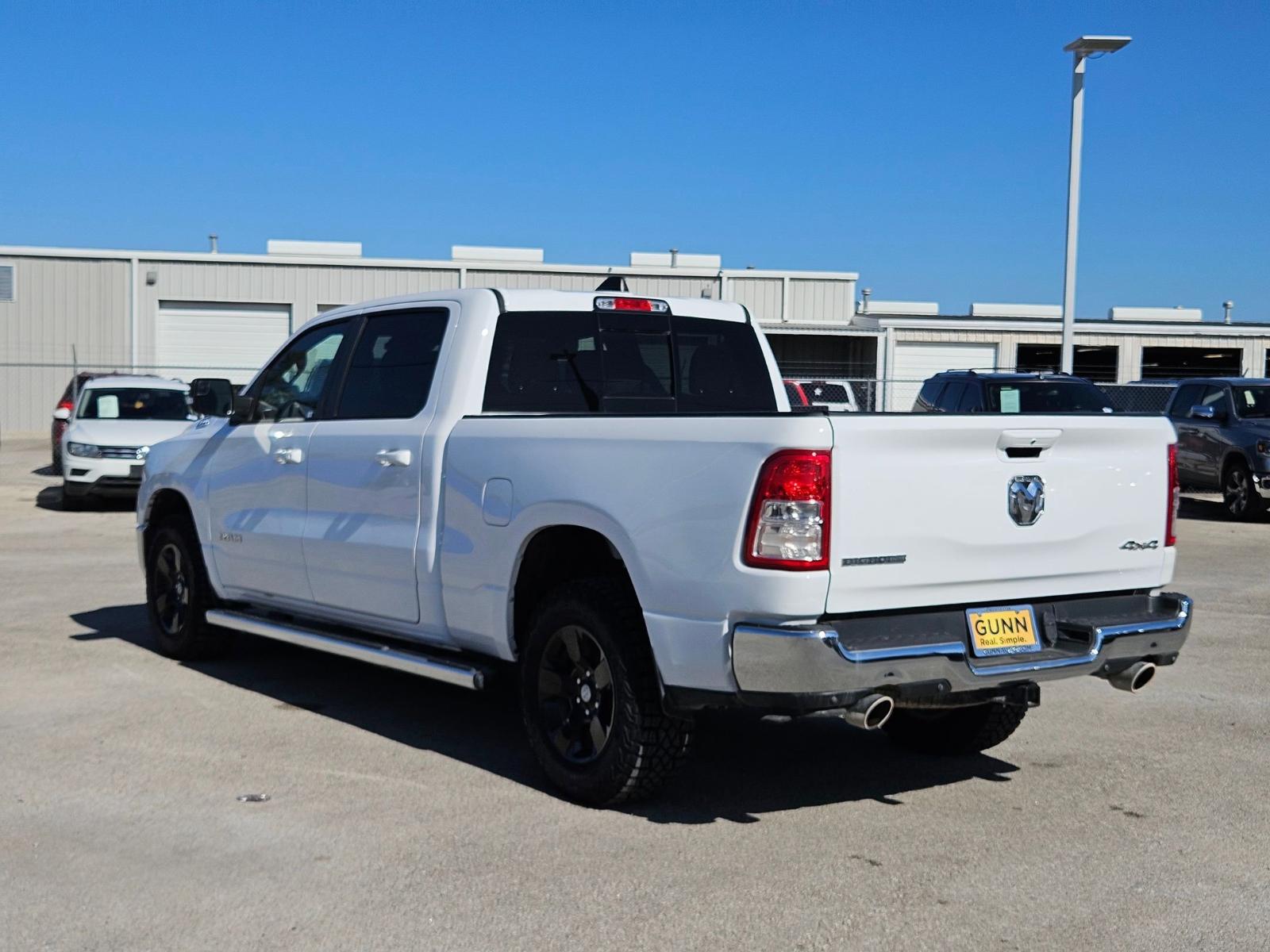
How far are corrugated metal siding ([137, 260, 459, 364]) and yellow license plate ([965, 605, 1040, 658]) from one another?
33589 mm

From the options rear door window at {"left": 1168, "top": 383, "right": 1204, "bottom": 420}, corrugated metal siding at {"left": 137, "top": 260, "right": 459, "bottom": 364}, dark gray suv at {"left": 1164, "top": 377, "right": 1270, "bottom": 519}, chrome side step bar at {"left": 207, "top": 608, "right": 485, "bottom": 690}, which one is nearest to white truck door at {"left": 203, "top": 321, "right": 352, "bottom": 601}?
chrome side step bar at {"left": 207, "top": 608, "right": 485, "bottom": 690}

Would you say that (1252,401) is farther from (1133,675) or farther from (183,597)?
(183,597)

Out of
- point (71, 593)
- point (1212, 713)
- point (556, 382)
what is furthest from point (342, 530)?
point (71, 593)

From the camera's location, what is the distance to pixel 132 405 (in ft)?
63.3

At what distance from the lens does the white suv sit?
17.8 m

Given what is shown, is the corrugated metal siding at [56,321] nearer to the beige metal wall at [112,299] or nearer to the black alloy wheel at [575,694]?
the beige metal wall at [112,299]

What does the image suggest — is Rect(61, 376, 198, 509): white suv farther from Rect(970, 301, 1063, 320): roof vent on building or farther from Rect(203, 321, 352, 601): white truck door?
Rect(970, 301, 1063, 320): roof vent on building

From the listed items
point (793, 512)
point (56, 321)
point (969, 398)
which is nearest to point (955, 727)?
point (793, 512)

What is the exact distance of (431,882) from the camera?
459 cm

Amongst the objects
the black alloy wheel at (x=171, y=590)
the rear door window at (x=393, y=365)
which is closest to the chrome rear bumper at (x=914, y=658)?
the rear door window at (x=393, y=365)

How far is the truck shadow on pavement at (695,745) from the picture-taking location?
5672mm

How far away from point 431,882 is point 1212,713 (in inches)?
173

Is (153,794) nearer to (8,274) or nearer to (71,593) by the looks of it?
(71,593)

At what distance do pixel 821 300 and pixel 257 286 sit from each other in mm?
15708
